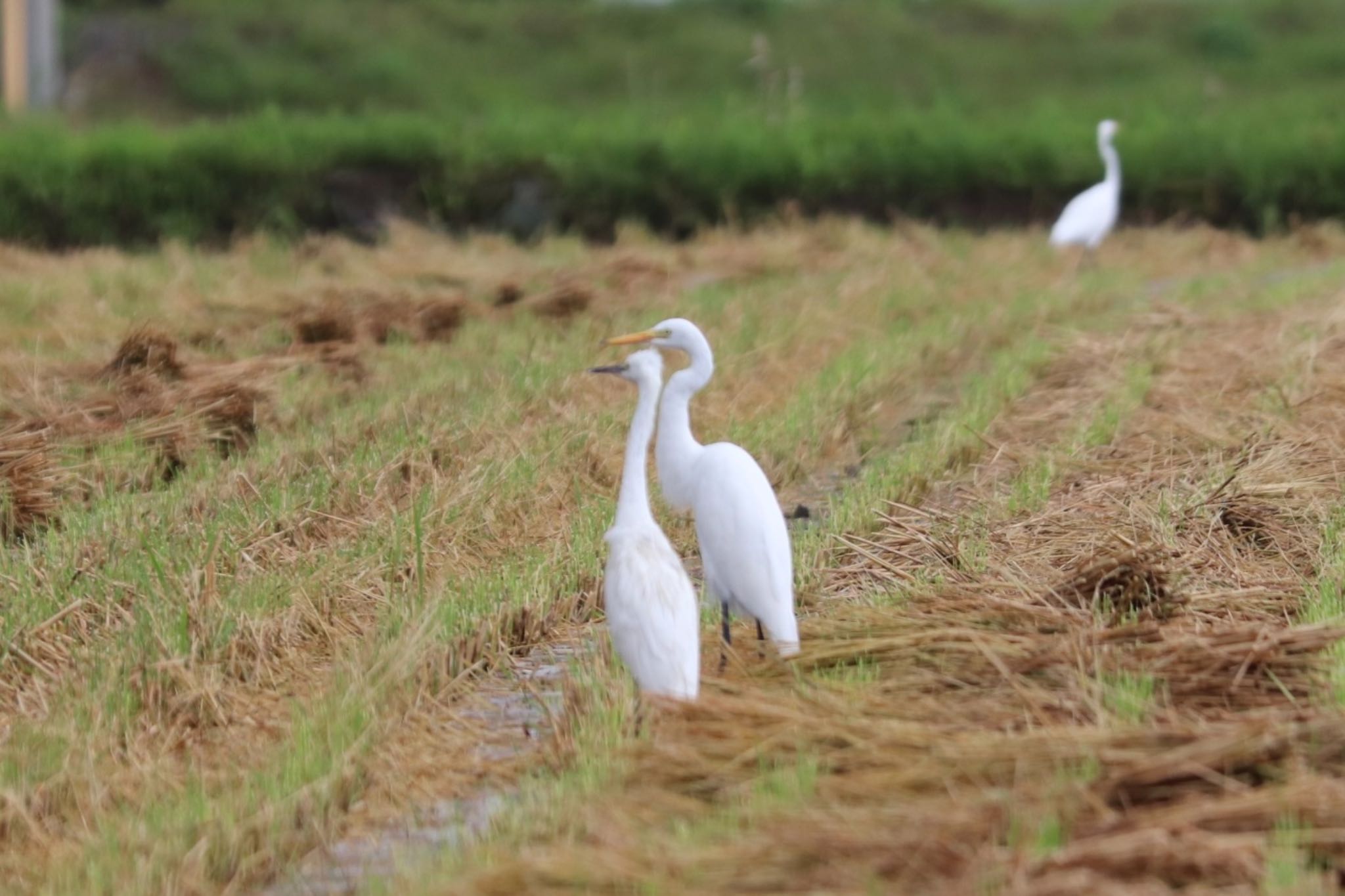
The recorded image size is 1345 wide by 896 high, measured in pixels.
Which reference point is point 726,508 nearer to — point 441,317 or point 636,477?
point 636,477

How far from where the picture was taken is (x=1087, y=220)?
14.6 metres

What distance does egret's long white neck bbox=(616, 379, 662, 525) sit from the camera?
425 cm

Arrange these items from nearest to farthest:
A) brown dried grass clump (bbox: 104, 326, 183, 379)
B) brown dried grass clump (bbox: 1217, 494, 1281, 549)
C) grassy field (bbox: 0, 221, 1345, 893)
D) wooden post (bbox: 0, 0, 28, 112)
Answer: grassy field (bbox: 0, 221, 1345, 893) < brown dried grass clump (bbox: 1217, 494, 1281, 549) < brown dried grass clump (bbox: 104, 326, 183, 379) < wooden post (bbox: 0, 0, 28, 112)

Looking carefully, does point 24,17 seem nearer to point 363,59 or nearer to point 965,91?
point 363,59

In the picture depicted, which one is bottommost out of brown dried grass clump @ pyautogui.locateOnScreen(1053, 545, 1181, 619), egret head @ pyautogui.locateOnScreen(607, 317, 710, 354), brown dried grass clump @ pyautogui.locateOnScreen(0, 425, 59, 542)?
brown dried grass clump @ pyautogui.locateOnScreen(0, 425, 59, 542)

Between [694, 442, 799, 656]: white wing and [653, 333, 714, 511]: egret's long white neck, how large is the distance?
133 mm

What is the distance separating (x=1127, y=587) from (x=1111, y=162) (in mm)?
11953

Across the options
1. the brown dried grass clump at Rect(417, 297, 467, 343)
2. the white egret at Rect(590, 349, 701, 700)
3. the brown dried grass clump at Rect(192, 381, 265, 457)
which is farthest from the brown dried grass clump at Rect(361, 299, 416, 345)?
the white egret at Rect(590, 349, 701, 700)

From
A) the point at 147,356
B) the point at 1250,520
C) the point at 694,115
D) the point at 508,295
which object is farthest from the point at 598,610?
the point at 694,115

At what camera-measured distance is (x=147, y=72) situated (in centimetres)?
2475

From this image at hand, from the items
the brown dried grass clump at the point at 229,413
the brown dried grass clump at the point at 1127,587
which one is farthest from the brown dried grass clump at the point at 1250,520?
the brown dried grass clump at the point at 229,413

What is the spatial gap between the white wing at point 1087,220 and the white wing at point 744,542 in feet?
33.7

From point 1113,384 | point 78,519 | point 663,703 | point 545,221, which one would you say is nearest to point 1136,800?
point 663,703

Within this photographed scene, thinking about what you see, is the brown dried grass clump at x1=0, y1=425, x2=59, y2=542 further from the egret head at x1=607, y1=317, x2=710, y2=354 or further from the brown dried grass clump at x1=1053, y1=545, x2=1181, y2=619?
the brown dried grass clump at x1=1053, y1=545, x2=1181, y2=619
